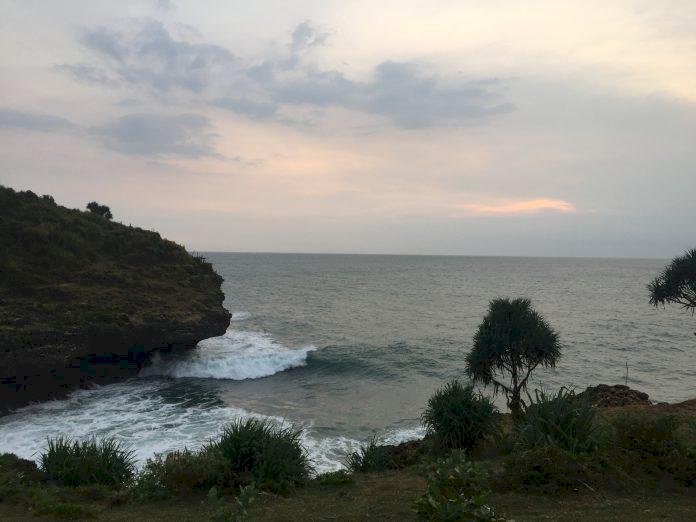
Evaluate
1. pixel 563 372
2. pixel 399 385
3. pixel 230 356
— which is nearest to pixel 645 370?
pixel 563 372

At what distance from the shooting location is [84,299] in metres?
32.2

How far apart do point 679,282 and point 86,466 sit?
980 inches

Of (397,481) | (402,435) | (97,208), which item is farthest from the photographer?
(97,208)

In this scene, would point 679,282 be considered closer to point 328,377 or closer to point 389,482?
point 389,482

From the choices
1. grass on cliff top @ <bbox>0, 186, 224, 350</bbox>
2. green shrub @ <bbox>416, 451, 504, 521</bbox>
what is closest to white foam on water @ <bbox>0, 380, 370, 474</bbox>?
grass on cliff top @ <bbox>0, 186, 224, 350</bbox>

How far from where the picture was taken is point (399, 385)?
31969 mm

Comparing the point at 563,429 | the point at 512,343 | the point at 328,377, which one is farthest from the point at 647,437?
the point at 328,377

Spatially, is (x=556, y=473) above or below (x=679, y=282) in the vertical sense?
below

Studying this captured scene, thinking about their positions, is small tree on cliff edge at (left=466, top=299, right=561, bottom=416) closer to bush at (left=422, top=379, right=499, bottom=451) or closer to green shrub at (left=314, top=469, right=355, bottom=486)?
bush at (left=422, top=379, right=499, bottom=451)

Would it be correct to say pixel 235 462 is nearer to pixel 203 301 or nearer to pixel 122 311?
pixel 122 311

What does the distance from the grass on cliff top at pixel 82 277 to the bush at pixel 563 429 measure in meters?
25.8

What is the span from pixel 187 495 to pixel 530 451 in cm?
707

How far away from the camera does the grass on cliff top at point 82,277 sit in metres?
28.7

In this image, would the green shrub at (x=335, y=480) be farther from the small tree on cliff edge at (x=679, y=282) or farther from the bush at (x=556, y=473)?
the small tree on cliff edge at (x=679, y=282)
